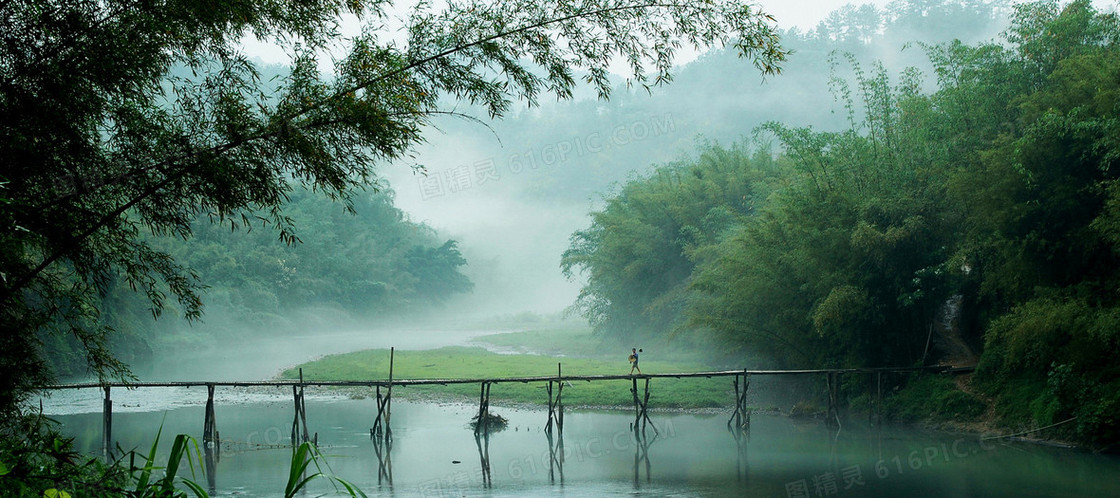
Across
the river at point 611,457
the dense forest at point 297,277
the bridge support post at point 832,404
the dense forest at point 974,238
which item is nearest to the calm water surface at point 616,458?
the river at point 611,457

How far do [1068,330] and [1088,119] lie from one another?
10.9 feet

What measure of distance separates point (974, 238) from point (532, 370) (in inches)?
601

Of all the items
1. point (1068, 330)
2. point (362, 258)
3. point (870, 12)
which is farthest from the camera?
point (870, 12)

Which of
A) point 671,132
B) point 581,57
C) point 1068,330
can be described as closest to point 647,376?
point 1068,330

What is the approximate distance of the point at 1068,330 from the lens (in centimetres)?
1327

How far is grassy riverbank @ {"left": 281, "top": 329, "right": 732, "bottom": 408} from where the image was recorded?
2241 centimetres

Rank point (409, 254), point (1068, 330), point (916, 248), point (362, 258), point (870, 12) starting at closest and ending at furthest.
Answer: point (1068, 330) → point (916, 248) → point (362, 258) → point (409, 254) → point (870, 12)

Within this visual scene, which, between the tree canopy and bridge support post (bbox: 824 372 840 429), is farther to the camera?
bridge support post (bbox: 824 372 840 429)

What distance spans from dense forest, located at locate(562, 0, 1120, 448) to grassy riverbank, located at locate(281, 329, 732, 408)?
6.42 ft

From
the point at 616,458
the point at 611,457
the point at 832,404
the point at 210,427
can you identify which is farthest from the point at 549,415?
the point at 210,427

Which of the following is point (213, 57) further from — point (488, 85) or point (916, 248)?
point (916, 248)

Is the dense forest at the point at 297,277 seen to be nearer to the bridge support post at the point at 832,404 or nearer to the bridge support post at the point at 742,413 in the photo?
the bridge support post at the point at 742,413

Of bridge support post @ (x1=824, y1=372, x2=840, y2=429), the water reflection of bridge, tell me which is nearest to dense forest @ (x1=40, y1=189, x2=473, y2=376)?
the water reflection of bridge

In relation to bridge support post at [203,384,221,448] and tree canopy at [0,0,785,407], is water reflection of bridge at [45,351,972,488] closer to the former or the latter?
bridge support post at [203,384,221,448]
